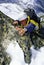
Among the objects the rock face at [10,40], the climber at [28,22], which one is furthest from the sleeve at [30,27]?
the rock face at [10,40]

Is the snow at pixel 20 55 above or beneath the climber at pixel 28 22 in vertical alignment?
beneath

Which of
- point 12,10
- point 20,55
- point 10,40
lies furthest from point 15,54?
point 12,10

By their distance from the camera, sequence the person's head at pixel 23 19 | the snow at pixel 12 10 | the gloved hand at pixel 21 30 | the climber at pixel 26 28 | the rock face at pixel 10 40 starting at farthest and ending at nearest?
the snow at pixel 12 10
the person's head at pixel 23 19
the gloved hand at pixel 21 30
the climber at pixel 26 28
the rock face at pixel 10 40

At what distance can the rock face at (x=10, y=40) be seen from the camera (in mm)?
3674

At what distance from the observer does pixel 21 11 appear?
16.4 feet

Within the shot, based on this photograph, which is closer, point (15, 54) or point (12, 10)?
point (15, 54)

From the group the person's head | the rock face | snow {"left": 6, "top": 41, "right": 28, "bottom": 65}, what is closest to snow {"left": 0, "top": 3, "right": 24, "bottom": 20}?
the person's head

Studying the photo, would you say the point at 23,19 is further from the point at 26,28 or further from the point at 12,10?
the point at 12,10

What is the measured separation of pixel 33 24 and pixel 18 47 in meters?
0.65

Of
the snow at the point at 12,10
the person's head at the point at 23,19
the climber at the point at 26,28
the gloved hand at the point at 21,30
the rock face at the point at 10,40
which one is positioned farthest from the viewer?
the snow at the point at 12,10

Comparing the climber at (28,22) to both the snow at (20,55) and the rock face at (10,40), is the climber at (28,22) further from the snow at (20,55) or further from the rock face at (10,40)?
the snow at (20,55)

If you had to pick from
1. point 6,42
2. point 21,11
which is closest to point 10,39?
point 6,42

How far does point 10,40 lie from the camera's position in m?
3.98

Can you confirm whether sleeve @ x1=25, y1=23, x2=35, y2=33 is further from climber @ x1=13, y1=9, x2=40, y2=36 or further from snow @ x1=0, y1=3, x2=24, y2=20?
snow @ x1=0, y1=3, x2=24, y2=20
